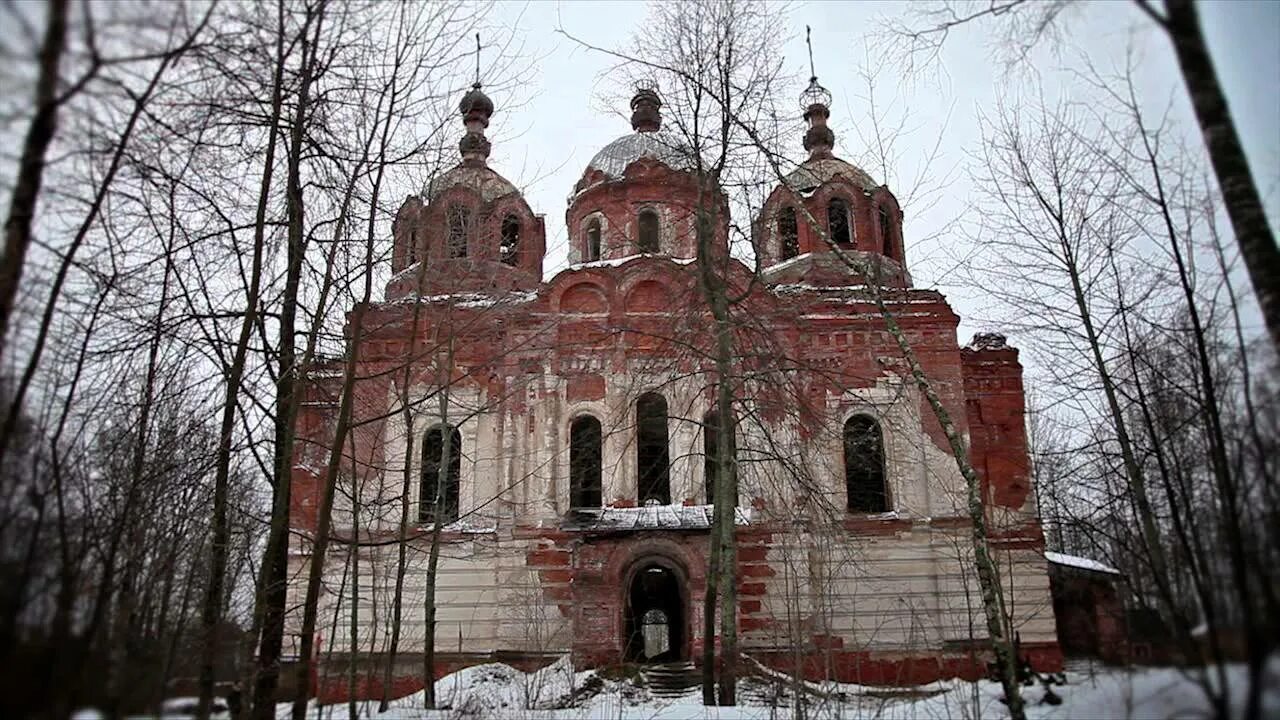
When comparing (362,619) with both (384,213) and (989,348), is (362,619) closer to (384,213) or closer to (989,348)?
(384,213)

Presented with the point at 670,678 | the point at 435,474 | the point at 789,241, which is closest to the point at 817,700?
the point at 670,678

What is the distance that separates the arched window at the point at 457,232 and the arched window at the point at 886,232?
11.3m

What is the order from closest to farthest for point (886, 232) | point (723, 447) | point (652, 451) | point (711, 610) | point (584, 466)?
1. point (723, 447)
2. point (711, 610)
3. point (584, 466)
4. point (652, 451)
5. point (886, 232)

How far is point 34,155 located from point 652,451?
14.7 metres

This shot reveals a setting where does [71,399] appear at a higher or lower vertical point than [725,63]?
lower

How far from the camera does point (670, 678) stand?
1559cm

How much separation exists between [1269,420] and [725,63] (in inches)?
313

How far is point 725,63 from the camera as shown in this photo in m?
12.1

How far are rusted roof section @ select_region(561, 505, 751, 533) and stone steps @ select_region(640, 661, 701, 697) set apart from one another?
220 cm

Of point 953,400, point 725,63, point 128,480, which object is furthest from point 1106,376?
point 128,480

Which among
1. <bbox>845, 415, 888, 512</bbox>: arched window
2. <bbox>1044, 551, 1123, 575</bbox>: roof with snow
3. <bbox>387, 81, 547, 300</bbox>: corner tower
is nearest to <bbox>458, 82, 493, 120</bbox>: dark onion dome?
<bbox>387, 81, 547, 300</bbox>: corner tower

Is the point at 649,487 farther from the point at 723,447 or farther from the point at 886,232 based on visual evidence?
the point at 886,232

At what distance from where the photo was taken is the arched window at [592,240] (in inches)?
861

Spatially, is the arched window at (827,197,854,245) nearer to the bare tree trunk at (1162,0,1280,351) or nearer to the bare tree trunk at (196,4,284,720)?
the bare tree trunk at (196,4,284,720)
